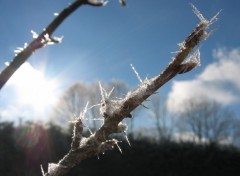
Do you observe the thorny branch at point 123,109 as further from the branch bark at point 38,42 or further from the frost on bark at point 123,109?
the branch bark at point 38,42

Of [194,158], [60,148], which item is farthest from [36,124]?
[194,158]

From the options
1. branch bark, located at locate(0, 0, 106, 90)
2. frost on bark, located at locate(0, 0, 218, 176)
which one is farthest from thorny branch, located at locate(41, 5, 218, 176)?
branch bark, located at locate(0, 0, 106, 90)

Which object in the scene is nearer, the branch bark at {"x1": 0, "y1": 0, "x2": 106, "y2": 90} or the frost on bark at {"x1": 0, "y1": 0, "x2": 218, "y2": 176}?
the branch bark at {"x1": 0, "y1": 0, "x2": 106, "y2": 90}

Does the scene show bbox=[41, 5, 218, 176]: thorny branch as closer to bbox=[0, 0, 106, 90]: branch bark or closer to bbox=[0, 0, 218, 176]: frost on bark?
bbox=[0, 0, 218, 176]: frost on bark

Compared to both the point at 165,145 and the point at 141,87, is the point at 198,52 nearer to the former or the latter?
the point at 141,87

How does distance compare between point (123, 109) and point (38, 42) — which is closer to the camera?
point (38, 42)

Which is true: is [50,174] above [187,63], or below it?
below

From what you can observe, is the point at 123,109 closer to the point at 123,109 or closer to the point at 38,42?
the point at 123,109

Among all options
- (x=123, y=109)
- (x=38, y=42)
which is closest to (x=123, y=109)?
(x=123, y=109)

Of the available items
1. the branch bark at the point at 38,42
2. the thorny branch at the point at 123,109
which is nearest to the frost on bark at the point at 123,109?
the thorny branch at the point at 123,109

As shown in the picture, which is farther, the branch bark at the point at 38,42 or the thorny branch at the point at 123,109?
the thorny branch at the point at 123,109

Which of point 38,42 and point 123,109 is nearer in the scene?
point 38,42
